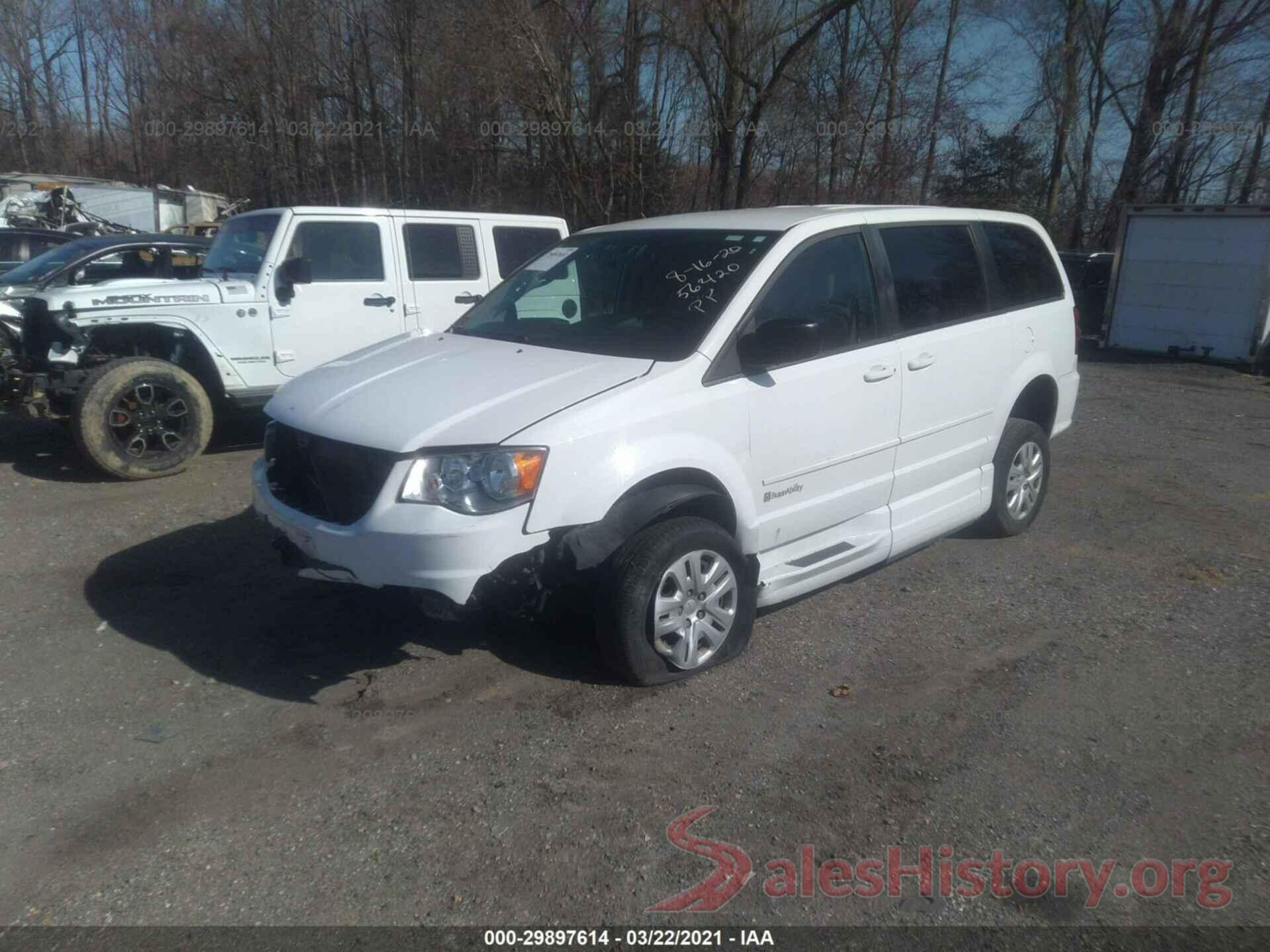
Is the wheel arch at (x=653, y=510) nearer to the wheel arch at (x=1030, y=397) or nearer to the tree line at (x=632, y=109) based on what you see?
the wheel arch at (x=1030, y=397)

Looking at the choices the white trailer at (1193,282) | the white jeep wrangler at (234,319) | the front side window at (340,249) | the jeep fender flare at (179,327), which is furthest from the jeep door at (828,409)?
the white trailer at (1193,282)

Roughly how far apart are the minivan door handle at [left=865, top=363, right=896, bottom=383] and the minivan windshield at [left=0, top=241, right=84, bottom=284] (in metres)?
7.75

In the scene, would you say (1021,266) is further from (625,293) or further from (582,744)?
(582,744)

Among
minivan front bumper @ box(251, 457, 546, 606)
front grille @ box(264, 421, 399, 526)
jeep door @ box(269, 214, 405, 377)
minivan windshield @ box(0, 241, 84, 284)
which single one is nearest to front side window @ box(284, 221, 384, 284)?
jeep door @ box(269, 214, 405, 377)

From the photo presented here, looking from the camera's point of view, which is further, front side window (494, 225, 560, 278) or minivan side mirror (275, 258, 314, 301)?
front side window (494, 225, 560, 278)

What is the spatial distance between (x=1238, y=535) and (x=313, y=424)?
582 cm

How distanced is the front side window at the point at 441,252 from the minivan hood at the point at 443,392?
4174mm

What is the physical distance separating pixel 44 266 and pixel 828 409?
331 inches

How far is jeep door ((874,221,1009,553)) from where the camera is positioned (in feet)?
16.4

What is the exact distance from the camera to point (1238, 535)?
21.2ft

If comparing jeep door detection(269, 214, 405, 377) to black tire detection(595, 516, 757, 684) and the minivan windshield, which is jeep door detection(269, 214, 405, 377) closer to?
the minivan windshield

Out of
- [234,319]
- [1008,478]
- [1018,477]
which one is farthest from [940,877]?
[234,319]

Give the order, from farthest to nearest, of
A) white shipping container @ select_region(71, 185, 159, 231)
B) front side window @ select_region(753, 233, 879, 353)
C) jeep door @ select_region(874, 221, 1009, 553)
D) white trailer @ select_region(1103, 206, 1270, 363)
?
white shipping container @ select_region(71, 185, 159, 231) → white trailer @ select_region(1103, 206, 1270, 363) → jeep door @ select_region(874, 221, 1009, 553) → front side window @ select_region(753, 233, 879, 353)

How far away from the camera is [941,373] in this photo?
16.8 ft
